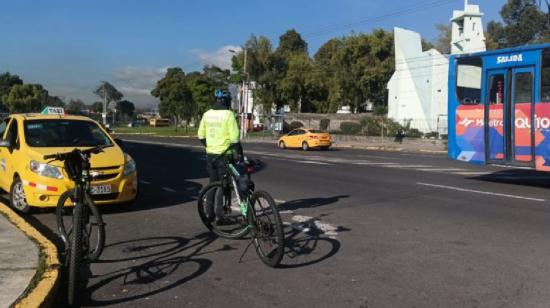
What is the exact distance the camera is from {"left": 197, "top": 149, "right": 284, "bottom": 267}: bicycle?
5.93 meters

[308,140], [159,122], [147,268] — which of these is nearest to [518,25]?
[159,122]

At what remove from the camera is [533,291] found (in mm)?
5230

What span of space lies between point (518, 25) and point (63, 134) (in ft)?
340

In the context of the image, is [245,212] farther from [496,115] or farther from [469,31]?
[469,31]

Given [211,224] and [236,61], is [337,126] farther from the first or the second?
[211,224]

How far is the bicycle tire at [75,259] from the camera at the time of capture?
4.80 m

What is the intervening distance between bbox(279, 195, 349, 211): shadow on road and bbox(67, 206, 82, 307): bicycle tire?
17.0ft

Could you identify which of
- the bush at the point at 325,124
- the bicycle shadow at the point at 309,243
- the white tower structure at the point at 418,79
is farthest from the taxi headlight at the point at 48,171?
the bush at the point at 325,124

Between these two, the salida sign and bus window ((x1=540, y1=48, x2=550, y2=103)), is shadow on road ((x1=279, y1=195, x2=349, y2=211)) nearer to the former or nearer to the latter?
→ the salida sign

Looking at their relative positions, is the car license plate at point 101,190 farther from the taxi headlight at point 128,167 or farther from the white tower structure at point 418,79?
the white tower structure at point 418,79

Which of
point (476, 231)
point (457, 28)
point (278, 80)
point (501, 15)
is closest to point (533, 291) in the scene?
point (476, 231)

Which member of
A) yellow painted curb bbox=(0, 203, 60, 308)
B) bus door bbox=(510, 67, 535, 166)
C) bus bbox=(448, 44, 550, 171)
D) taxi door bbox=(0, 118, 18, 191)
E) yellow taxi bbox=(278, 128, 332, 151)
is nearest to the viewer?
yellow painted curb bbox=(0, 203, 60, 308)

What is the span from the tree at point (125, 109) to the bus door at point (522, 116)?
512ft

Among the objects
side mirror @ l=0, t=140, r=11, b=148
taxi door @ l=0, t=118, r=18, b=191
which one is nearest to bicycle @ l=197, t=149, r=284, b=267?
side mirror @ l=0, t=140, r=11, b=148
